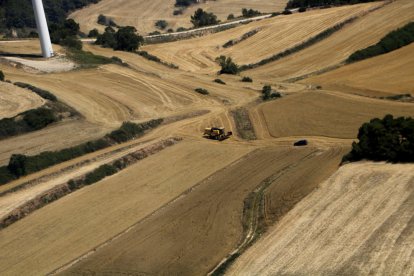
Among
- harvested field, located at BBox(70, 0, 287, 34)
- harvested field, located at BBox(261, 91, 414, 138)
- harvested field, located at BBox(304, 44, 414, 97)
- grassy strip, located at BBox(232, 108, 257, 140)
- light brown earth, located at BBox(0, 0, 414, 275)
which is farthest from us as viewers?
harvested field, located at BBox(70, 0, 287, 34)

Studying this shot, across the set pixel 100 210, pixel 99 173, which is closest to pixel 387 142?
pixel 100 210

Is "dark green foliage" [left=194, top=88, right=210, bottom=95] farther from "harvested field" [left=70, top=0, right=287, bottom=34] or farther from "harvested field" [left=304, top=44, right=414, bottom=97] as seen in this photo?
"harvested field" [left=70, top=0, right=287, bottom=34]

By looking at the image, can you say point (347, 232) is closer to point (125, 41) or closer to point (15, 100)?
point (15, 100)

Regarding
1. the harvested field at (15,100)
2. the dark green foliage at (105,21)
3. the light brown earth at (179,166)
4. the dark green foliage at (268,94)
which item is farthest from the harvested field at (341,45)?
the dark green foliage at (105,21)

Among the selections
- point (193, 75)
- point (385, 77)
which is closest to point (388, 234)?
point (385, 77)

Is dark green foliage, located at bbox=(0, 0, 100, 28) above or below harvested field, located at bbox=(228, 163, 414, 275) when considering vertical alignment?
above

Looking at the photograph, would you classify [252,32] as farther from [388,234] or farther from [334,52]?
[388,234]

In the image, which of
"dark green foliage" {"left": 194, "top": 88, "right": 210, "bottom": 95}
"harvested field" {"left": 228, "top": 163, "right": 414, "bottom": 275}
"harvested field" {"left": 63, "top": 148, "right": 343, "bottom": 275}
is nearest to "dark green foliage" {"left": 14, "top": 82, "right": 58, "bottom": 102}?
"dark green foliage" {"left": 194, "top": 88, "right": 210, "bottom": 95}
